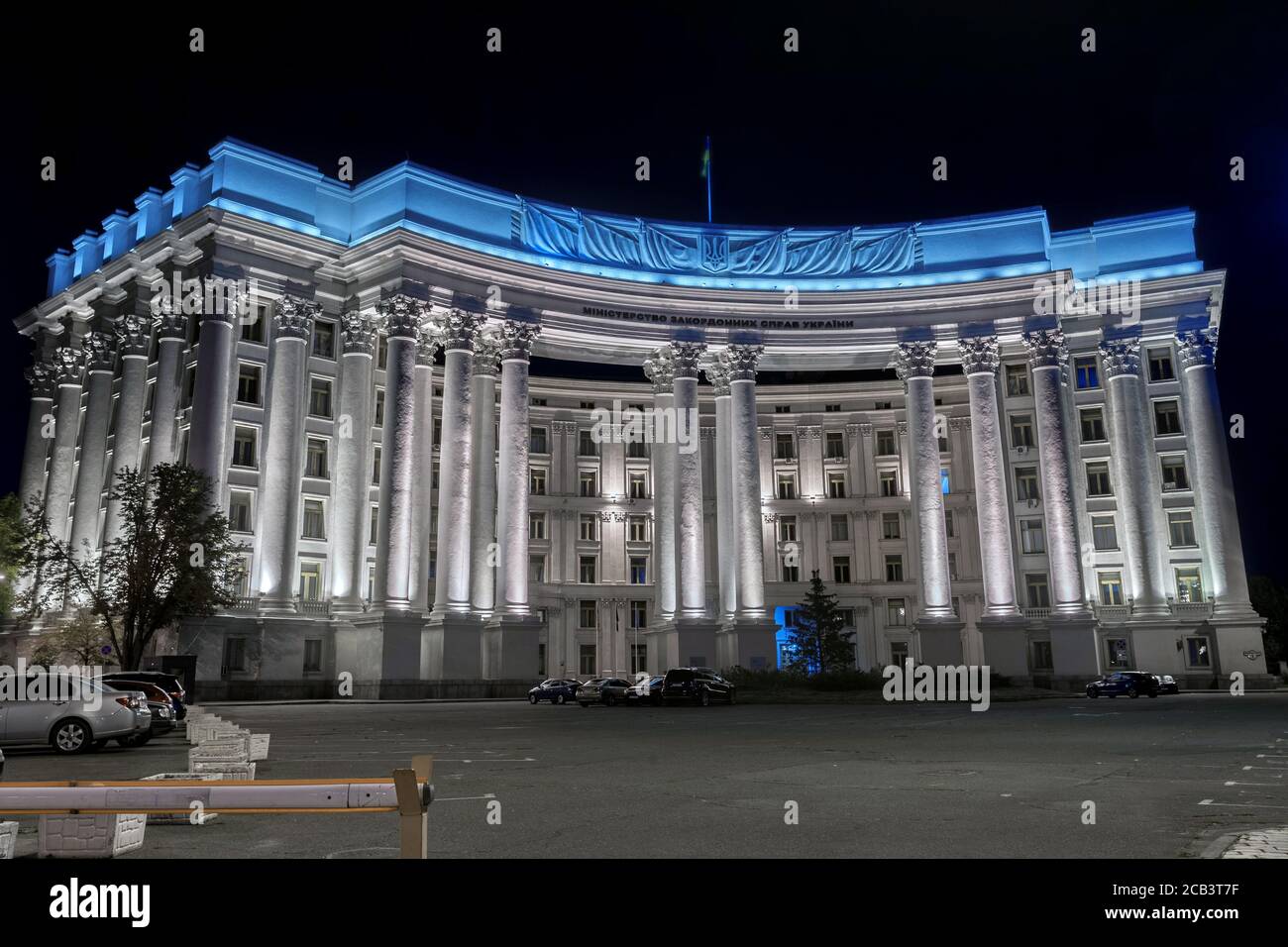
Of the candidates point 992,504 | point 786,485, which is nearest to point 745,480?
point 992,504

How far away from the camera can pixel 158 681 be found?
2755 centimetres

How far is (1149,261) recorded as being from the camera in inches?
2493

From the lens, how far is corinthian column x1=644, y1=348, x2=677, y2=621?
57062 mm

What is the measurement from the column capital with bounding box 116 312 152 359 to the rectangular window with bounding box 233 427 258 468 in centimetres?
950

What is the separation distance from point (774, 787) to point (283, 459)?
4296cm

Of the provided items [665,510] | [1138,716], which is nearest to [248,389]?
[665,510]

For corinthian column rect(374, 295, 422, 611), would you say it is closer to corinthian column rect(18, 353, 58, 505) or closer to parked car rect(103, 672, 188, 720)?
parked car rect(103, 672, 188, 720)

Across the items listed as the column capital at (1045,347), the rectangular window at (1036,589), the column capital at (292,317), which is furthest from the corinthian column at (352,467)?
the rectangular window at (1036,589)

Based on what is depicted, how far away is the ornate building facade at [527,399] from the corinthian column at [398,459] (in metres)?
0.17

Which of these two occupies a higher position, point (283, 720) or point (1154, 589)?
point (1154, 589)
